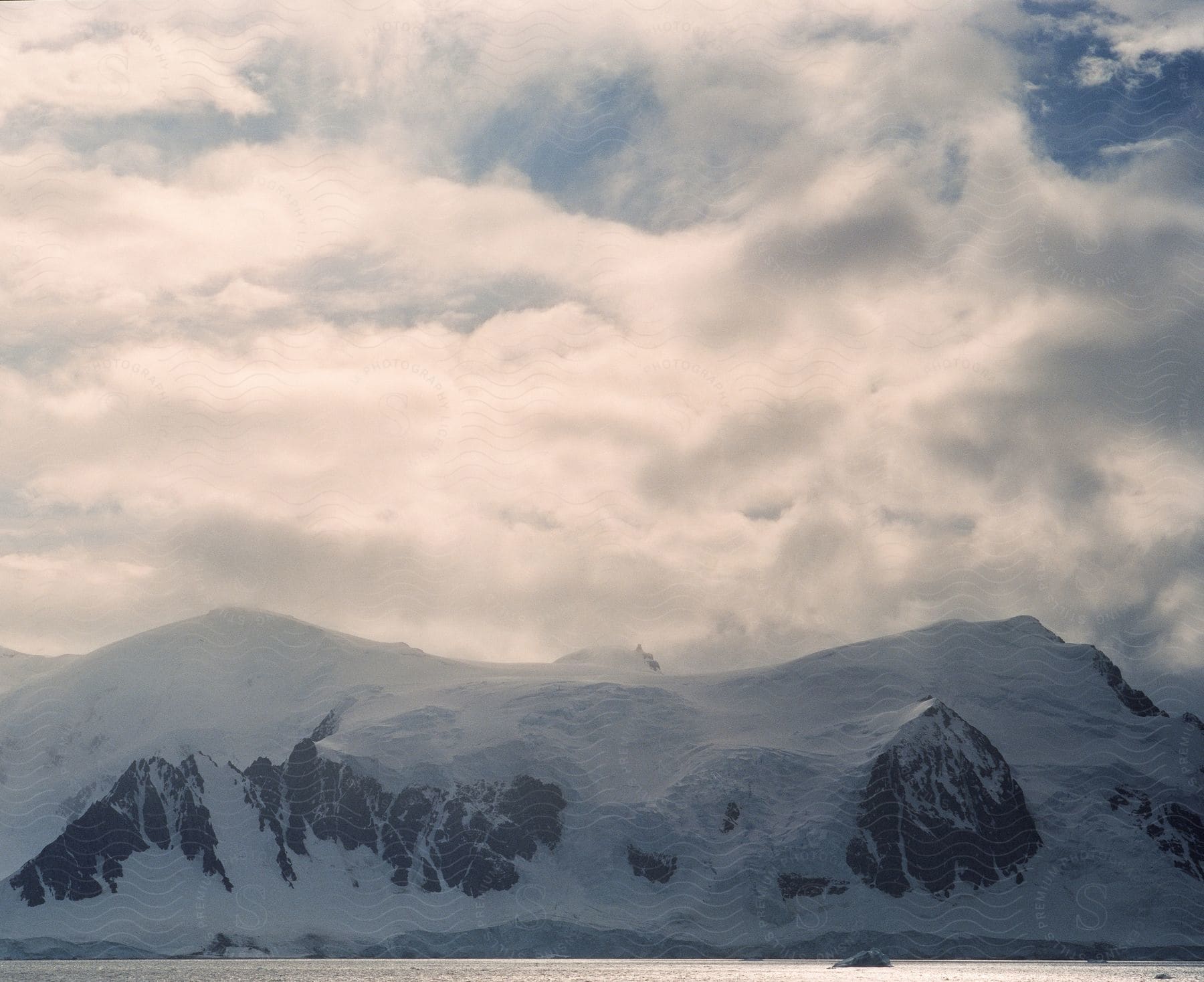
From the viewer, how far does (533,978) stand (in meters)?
196

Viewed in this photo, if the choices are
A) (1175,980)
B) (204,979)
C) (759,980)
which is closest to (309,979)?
(204,979)

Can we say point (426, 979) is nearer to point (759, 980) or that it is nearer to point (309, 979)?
point (309, 979)

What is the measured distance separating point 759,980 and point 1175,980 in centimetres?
5654

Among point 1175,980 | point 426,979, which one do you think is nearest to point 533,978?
point 426,979

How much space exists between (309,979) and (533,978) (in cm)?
3044

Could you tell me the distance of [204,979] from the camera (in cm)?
19988

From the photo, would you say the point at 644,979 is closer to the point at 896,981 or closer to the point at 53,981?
the point at 896,981

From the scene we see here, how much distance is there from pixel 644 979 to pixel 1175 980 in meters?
72.1

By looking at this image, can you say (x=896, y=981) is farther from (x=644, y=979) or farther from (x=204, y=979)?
(x=204, y=979)

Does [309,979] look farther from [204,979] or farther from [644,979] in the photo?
[644,979]

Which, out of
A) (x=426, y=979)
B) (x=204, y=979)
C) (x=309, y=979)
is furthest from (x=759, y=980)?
(x=204, y=979)

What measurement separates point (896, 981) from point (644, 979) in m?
34.2

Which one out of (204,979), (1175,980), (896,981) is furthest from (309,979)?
(1175,980)

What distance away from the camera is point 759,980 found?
199500 mm
